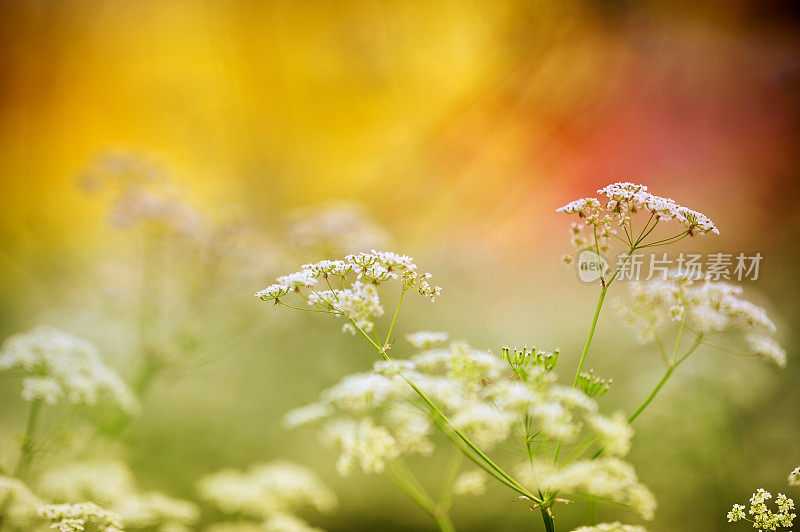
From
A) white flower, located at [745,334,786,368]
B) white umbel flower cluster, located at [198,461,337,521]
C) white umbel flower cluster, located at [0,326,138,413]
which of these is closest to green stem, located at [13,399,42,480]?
white umbel flower cluster, located at [0,326,138,413]

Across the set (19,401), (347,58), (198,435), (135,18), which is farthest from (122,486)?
(135,18)

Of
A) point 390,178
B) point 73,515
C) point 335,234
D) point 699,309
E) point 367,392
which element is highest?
point 390,178

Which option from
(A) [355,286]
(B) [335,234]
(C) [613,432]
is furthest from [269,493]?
(C) [613,432]

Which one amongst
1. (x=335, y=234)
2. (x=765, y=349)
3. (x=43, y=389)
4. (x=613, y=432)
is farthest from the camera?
(x=335, y=234)

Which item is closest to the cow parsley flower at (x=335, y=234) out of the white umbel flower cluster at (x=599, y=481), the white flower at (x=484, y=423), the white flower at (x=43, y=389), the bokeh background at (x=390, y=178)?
the bokeh background at (x=390, y=178)

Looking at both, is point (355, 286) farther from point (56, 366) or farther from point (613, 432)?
point (56, 366)

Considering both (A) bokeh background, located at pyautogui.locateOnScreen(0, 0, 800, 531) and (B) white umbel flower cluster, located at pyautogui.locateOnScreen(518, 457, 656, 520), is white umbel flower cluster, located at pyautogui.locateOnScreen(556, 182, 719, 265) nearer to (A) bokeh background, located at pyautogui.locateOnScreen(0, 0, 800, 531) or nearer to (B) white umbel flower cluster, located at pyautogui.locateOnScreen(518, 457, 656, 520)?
(B) white umbel flower cluster, located at pyautogui.locateOnScreen(518, 457, 656, 520)
